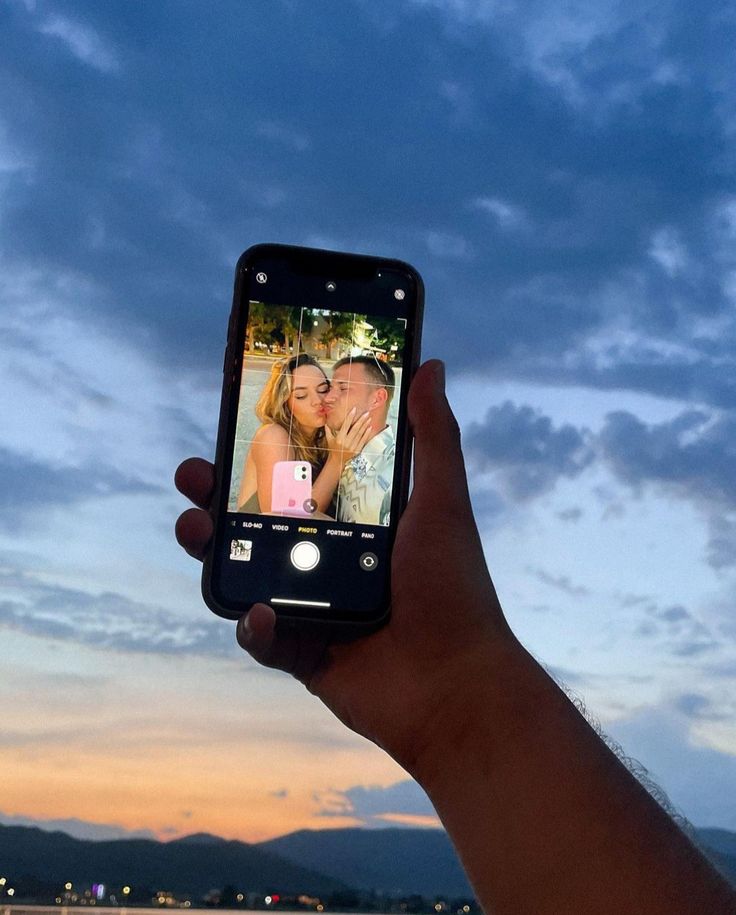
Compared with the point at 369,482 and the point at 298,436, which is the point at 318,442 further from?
the point at 369,482

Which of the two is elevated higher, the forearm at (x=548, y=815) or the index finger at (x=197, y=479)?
the index finger at (x=197, y=479)

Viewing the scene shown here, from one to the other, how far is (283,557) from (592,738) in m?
1.43

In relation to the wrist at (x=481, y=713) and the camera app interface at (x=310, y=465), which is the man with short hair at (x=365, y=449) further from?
the wrist at (x=481, y=713)

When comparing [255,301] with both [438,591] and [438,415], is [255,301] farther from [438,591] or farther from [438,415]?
[438,591]

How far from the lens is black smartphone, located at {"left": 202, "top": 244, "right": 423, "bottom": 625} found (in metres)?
3.94

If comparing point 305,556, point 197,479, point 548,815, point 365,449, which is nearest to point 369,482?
point 365,449

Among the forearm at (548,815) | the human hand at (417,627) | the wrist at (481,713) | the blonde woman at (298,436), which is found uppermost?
the blonde woman at (298,436)

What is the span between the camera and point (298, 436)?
159 inches

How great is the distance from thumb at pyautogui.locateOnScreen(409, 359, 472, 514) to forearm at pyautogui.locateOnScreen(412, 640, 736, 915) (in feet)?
2.22

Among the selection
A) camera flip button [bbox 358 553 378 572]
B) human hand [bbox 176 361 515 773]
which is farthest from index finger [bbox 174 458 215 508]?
camera flip button [bbox 358 553 378 572]

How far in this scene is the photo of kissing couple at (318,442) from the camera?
4012 millimetres

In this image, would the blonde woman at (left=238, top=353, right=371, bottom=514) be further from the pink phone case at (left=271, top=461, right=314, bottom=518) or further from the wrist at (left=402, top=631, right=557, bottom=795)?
the wrist at (left=402, top=631, right=557, bottom=795)

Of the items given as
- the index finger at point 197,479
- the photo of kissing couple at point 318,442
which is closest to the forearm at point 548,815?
the photo of kissing couple at point 318,442

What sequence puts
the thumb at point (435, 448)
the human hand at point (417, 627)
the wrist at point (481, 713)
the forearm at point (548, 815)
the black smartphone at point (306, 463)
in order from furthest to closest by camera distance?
the black smartphone at point (306, 463)
the thumb at point (435, 448)
the human hand at point (417, 627)
the wrist at point (481, 713)
the forearm at point (548, 815)
